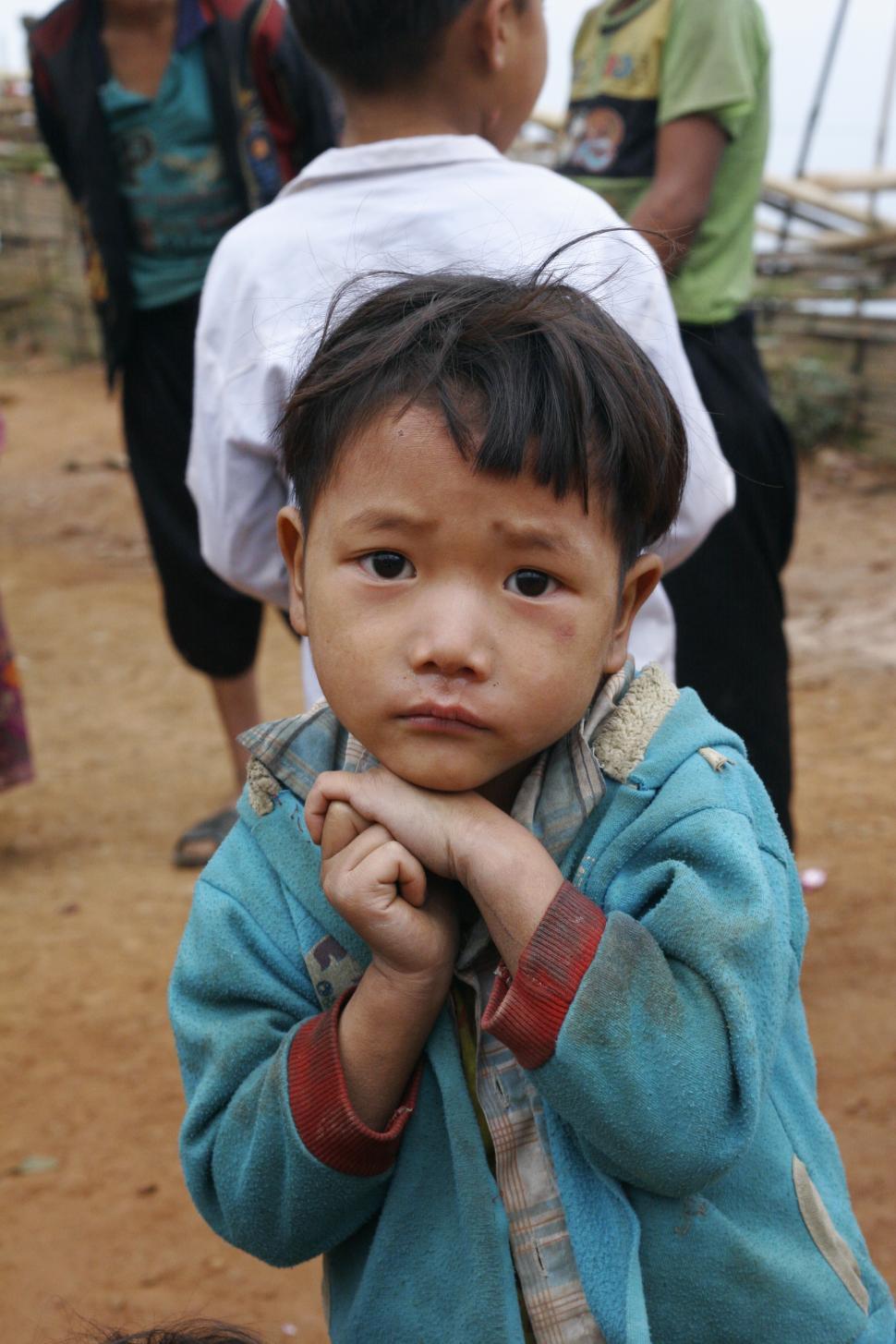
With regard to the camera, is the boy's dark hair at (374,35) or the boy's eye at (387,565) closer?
the boy's eye at (387,565)

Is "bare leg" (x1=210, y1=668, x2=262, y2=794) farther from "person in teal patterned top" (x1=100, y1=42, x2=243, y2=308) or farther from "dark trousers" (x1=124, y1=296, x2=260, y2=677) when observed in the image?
"person in teal patterned top" (x1=100, y1=42, x2=243, y2=308)

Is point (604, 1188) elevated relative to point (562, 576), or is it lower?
lower

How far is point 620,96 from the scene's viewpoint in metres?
2.88

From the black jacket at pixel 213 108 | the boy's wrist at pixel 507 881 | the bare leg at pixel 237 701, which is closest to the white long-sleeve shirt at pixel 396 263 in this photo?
the boy's wrist at pixel 507 881

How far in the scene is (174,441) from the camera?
3906 millimetres

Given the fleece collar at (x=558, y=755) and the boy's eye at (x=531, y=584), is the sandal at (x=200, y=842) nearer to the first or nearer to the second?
the fleece collar at (x=558, y=755)

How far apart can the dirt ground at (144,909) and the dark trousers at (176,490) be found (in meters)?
0.75

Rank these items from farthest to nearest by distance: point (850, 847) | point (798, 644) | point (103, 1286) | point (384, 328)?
1. point (798, 644)
2. point (850, 847)
3. point (103, 1286)
4. point (384, 328)

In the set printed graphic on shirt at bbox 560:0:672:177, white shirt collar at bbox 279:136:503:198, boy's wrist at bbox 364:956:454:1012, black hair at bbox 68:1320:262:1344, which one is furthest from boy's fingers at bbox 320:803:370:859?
printed graphic on shirt at bbox 560:0:672:177

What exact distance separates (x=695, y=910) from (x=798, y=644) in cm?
513

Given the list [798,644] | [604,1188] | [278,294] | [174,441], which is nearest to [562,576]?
[604,1188]

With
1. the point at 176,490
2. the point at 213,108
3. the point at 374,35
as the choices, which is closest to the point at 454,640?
the point at 374,35

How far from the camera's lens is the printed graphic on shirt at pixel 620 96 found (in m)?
2.84

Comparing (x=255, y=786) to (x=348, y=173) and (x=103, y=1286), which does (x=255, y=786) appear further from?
(x=103, y=1286)
